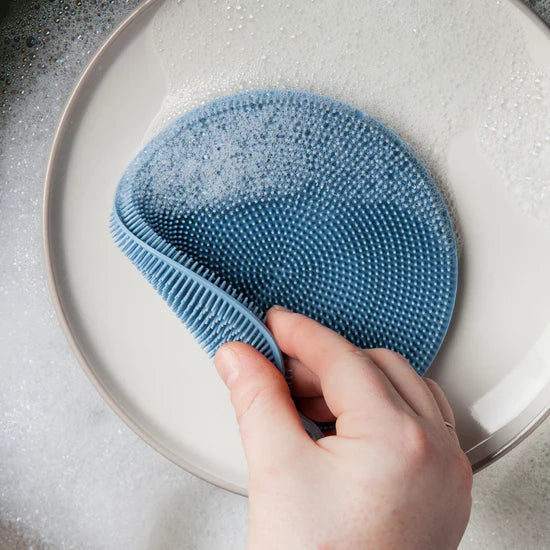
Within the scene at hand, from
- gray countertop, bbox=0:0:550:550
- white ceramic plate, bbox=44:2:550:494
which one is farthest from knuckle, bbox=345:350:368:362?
gray countertop, bbox=0:0:550:550

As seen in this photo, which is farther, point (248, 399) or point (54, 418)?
point (54, 418)

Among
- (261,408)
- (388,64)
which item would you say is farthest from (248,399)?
(388,64)

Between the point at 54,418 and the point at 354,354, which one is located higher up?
the point at 354,354

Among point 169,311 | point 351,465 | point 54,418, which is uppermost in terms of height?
point 351,465

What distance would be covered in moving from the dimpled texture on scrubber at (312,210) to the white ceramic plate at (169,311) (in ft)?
0.11

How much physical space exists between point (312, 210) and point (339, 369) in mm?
110

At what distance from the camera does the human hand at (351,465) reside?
24 cm

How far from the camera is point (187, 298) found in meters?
0.31

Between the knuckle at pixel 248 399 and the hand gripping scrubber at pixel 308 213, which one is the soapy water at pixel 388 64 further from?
the knuckle at pixel 248 399

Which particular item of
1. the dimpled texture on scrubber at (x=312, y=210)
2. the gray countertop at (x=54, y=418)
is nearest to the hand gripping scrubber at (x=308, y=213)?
the dimpled texture on scrubber at (x=312, y=210)

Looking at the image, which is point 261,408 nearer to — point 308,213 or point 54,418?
point 308,213

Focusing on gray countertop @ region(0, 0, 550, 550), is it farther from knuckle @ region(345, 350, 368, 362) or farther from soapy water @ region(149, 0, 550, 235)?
knuckle @ region(345, 350, 368, 362)

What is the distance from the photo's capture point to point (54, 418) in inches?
19.7

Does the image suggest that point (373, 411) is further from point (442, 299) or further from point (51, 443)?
point (51, 443)
